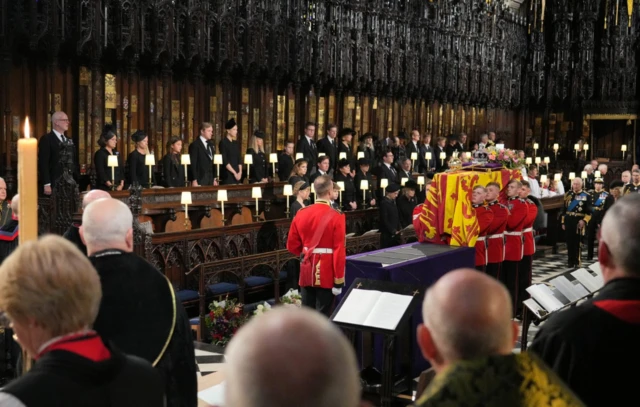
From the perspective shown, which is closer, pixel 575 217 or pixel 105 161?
pixel 105 161

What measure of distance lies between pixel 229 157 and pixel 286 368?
42.6 ft

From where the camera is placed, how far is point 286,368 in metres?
1.43

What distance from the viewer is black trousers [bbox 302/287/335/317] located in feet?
26.1

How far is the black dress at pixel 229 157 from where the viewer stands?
46.7 feet

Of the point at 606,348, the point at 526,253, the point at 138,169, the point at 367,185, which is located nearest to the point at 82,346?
the point at 606,348

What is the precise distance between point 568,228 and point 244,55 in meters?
6.95

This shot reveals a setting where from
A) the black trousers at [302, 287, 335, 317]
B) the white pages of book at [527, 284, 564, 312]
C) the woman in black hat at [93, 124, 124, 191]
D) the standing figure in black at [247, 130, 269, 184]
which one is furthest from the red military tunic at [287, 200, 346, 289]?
the standing figure in black at [247, 130, 269, 184]

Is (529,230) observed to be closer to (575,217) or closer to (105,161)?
(575,217)

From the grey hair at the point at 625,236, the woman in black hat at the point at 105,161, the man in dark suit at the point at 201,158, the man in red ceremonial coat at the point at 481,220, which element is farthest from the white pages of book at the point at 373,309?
the man in dark suit at the point at 201,158

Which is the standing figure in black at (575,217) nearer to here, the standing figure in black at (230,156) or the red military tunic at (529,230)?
the red military tunic at (529,230)

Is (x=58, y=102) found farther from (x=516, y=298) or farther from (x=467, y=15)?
(x=467, y=15)

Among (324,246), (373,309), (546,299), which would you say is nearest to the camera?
(373,309)

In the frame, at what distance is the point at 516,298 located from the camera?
1066 centimetres

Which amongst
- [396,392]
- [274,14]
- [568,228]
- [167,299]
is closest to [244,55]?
[274,14]
